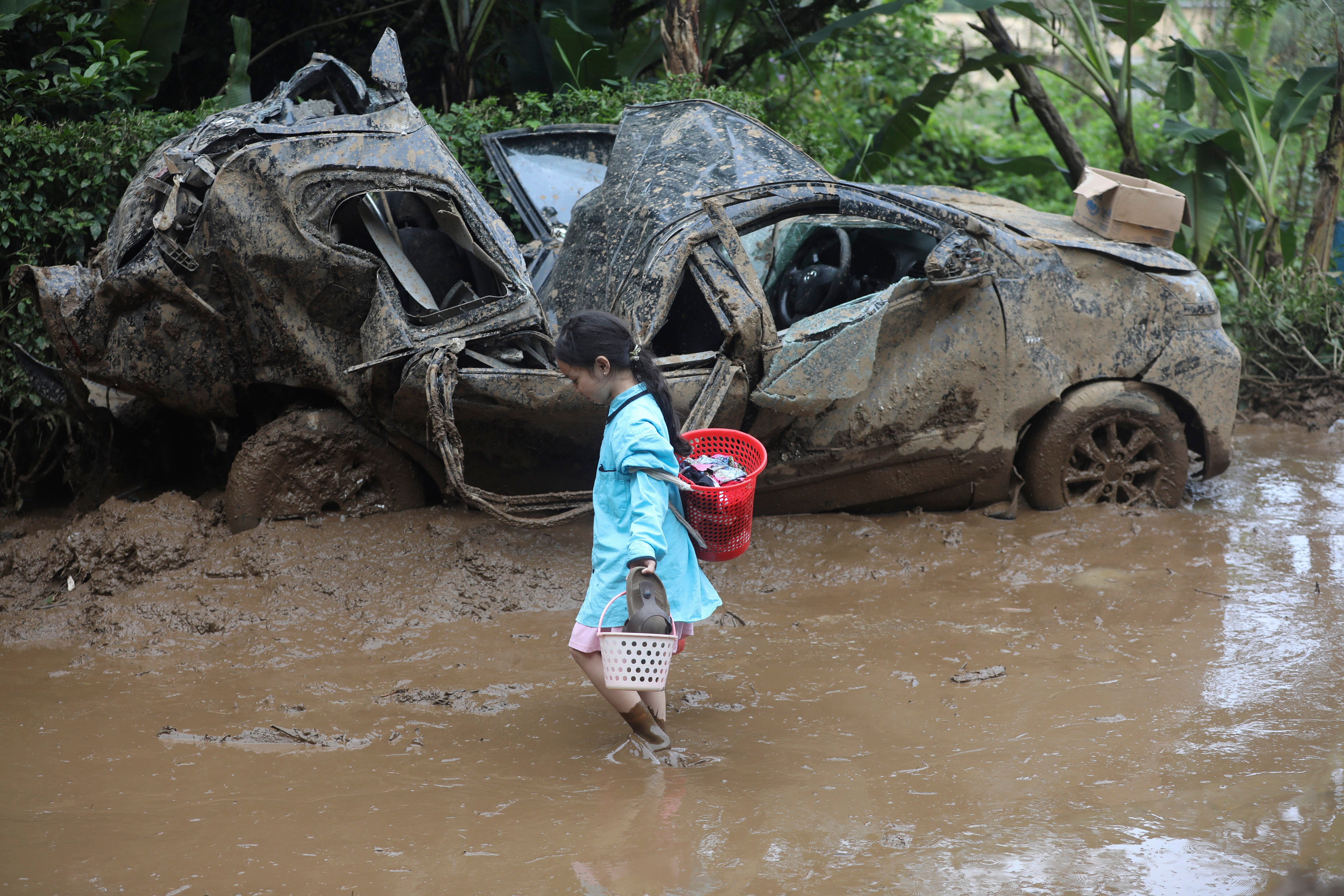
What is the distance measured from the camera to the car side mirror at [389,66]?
504 cm

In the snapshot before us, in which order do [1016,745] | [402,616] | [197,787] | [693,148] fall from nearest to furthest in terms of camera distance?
[197,787]
[1016,745]
[402,616]
[693,148]

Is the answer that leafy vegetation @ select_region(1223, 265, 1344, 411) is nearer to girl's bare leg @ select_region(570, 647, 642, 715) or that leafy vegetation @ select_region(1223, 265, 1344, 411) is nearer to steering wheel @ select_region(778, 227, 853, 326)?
steering wheel @ select_region(778, 227, 853, 326)

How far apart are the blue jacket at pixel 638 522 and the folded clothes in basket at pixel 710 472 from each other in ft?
0.24

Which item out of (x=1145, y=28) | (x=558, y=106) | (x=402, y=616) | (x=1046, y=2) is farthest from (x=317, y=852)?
(x=1046, y=2)

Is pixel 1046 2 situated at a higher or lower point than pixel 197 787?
higher

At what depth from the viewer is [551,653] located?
13.6 ft

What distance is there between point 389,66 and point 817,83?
697 centimetres

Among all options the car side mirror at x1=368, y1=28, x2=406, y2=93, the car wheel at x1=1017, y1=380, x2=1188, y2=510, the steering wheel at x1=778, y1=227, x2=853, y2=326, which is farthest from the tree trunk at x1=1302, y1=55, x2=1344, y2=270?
the car side mirror at x1=368, y1=28, x2=406, y2=93

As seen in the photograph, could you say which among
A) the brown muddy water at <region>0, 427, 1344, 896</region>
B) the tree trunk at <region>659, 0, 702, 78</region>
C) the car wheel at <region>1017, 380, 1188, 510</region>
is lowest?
the brown muddy water at <region>0, 427, 1344, 896</region>

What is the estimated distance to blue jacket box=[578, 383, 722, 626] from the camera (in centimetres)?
313

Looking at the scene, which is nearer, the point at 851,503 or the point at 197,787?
the point at 197,787

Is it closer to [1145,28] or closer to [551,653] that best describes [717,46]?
[1145,28]

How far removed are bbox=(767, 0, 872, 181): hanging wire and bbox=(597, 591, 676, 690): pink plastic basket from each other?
23.6 feet

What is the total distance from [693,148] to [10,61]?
510 cm
